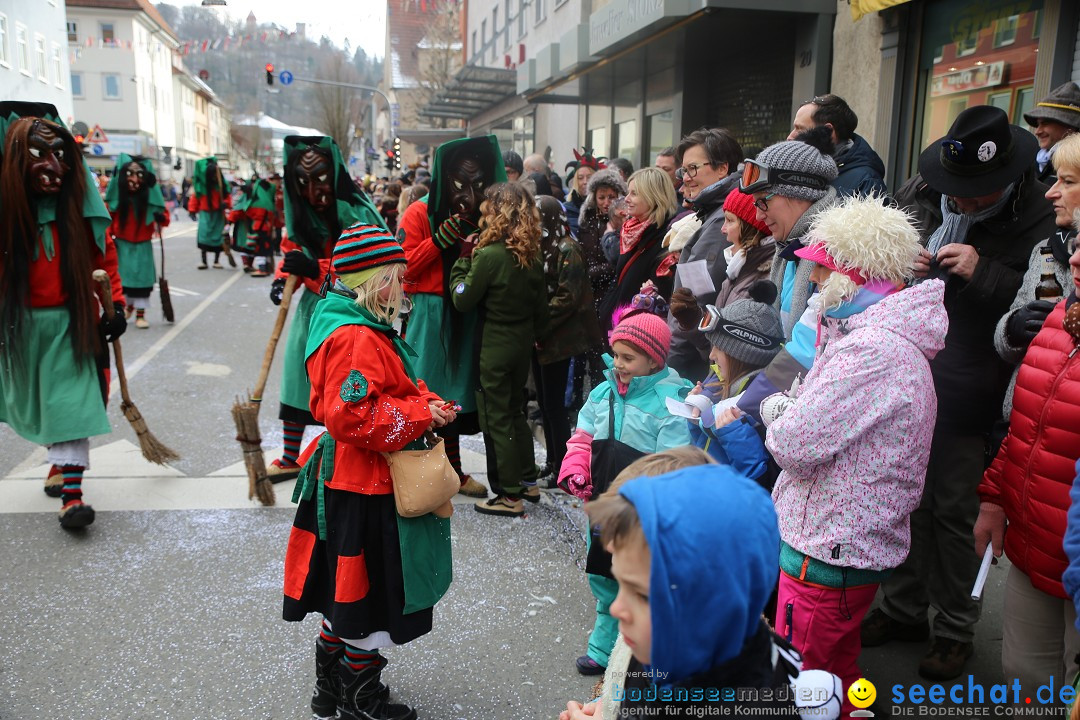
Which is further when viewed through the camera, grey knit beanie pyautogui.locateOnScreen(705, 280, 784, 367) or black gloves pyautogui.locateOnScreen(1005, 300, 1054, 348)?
grey knit beanie pyautogui.locateOnScreen(705, 280, 784, 367)

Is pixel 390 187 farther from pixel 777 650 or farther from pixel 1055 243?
pixel 777 650

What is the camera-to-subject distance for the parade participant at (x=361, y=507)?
2.64 meters

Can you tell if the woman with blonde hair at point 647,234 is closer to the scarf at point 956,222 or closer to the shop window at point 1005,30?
the scarf at point 956,222

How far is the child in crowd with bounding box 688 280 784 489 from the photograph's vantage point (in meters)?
2.66

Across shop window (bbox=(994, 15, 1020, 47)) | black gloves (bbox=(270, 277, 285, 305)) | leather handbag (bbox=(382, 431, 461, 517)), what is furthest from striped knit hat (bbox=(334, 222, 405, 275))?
shop window (bbox=(994, 15, 1020, 47))

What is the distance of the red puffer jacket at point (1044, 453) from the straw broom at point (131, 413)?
4713 mm

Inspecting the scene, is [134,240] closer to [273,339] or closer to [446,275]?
[273,339]

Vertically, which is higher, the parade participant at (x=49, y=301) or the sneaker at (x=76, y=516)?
the parade participant at (x=49, y=301)

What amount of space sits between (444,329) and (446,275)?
0.35 meters

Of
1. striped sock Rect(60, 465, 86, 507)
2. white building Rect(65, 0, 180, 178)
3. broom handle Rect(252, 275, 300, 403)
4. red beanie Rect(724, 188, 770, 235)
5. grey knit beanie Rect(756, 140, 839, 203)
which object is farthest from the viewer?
white building Rect(65, 0, 180, 178)

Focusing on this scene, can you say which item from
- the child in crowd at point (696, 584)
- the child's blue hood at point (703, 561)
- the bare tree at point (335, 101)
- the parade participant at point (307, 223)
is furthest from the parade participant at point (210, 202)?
the bare tree at point (335, 101)

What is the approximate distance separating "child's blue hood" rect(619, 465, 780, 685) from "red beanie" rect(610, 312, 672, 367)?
1.59 meters

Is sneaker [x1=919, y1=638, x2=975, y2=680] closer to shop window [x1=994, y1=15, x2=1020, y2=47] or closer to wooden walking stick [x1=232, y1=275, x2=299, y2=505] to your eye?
wooden walking stick [x1=232, y1=275, x2=299, y2=505]

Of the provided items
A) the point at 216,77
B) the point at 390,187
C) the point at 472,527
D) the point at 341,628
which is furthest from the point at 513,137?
the point at 216,77
